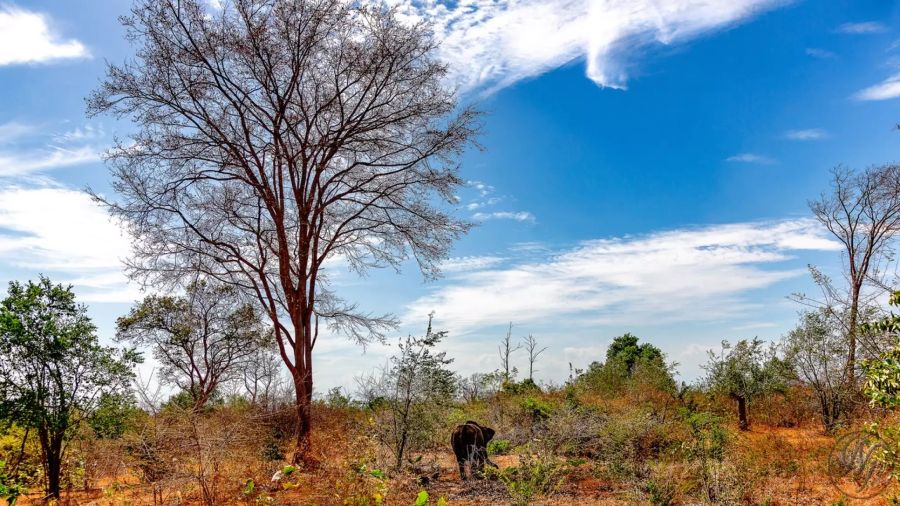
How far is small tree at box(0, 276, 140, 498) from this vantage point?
9.34 meters

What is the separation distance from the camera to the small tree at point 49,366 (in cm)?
934

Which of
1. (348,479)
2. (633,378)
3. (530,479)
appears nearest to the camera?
(348,479)

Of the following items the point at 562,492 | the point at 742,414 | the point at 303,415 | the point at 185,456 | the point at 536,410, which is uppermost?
the point at 303,415

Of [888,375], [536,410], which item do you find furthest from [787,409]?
[888,375]

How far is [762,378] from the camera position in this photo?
16875 millimetres

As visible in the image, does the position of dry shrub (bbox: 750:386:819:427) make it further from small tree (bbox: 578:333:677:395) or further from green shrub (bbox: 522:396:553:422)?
green shrub (bbox: 522:396:553:422)

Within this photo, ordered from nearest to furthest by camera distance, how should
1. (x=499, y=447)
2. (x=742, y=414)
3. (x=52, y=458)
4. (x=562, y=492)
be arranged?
(x=562, y=492) → (x=52, y=458) → (x=499, y=447) → (x=742, y=414)

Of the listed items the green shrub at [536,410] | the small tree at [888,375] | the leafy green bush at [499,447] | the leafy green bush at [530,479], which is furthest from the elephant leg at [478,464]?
the small tree at [888,375]

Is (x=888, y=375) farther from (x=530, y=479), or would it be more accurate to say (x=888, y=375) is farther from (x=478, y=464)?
(x=478, y=464)

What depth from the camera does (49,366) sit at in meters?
9.62

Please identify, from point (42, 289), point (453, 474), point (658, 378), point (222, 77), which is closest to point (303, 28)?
point (222, 77)

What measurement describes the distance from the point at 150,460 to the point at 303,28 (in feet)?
25.4

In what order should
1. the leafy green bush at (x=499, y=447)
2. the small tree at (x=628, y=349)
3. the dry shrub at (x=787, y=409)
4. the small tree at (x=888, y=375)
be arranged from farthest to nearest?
the small tree at (x=628, y=349), the dry shrub at (x=787, y=409), the leafy green bush at (x=499, y=447), the small tree at (x=888, y=375)

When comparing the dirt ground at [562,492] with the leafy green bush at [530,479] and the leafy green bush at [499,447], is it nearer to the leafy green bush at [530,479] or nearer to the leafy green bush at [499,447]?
the leafy green bush at [530,479]
